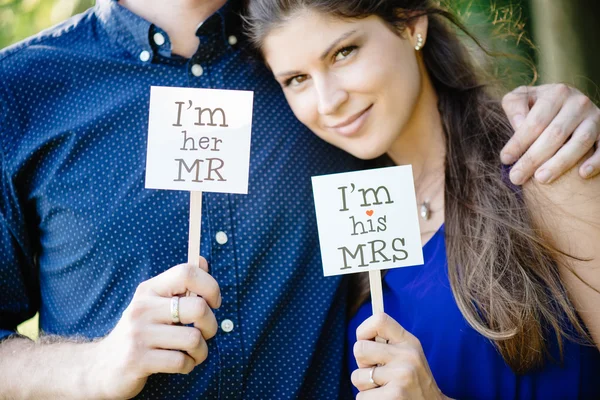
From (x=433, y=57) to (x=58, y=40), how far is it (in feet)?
3.55

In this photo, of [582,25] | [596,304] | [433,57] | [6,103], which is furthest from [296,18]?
[582,25]

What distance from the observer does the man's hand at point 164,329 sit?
1407 millimetres

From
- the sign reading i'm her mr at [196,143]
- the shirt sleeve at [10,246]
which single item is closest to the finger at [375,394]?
the sign reading i'm her mr at [196,143]

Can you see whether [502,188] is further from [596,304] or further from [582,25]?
[582,25]

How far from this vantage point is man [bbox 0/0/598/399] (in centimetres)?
173

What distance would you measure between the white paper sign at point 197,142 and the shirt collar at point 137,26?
391mm

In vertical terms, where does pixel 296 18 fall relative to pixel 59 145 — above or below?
above

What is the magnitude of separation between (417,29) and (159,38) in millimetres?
719

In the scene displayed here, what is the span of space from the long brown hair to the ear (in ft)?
0.07

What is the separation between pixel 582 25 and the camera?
99.9 inches

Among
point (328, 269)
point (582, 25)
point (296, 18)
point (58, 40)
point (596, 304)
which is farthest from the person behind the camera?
point (582, 25)

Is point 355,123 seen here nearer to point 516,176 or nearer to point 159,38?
point 516,176

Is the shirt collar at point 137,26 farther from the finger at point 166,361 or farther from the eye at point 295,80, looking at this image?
the finger at point 166,361

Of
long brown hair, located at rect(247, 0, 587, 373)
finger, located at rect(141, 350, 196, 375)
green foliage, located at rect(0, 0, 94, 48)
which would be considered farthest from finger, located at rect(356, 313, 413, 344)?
green foliage, located at rect(0, 0, 94, 48)
